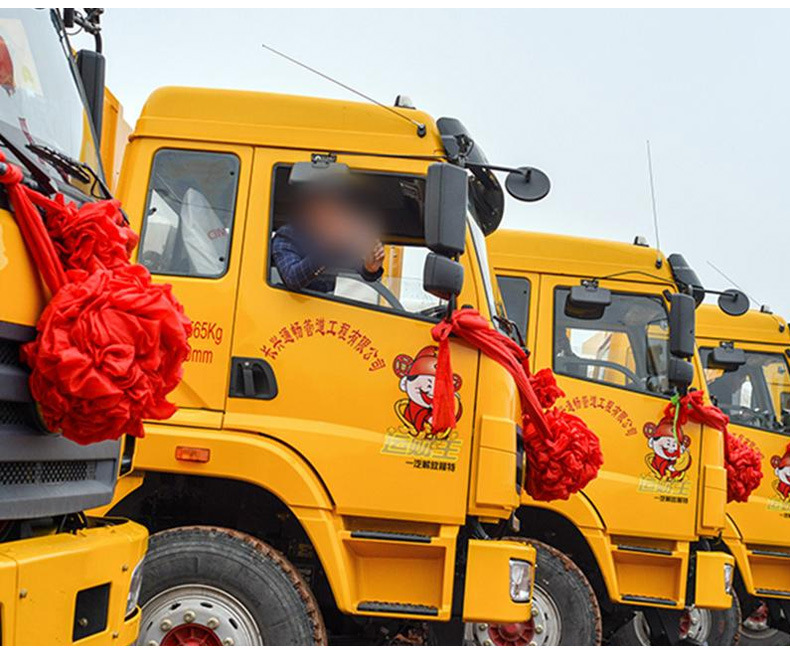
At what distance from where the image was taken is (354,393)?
5.16 meters

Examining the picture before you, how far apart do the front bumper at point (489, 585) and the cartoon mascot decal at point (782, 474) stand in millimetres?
5580

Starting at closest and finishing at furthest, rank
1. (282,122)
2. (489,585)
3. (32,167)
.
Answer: (32,167), (489,585), (282,122)

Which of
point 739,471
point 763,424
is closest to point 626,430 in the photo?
point 739,471

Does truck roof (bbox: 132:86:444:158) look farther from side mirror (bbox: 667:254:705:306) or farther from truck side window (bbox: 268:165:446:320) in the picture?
side mirror (bbox: 667:254:705:306)

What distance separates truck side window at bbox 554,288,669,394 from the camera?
763cm

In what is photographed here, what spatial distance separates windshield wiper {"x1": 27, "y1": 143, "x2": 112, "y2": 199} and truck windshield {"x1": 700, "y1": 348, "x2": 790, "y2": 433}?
304 inches

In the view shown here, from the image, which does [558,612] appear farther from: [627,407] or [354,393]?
[354,393]

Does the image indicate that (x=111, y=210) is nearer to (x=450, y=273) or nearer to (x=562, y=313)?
(x=450, y=273)

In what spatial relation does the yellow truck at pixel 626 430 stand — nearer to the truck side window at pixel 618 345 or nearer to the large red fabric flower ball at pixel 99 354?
the truck side window at pixel 618 345

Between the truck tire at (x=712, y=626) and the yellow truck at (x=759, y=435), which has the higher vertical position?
the yellow truck at (x=759, y=435)

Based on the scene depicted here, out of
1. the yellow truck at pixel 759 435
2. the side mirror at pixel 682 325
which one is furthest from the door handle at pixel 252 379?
the yellow truck at pixel 759 435

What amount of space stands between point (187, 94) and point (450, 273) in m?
1.73

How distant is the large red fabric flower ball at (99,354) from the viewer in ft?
9.33

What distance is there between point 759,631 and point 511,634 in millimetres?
5128
